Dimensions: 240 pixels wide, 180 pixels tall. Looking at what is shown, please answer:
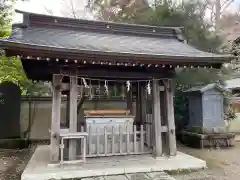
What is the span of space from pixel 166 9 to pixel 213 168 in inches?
268

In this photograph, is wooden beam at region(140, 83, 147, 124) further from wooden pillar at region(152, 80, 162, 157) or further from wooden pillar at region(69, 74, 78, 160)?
wooden pillar at region(69, 74, 78, 160)

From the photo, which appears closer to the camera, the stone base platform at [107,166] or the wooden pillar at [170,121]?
the stone base platform at [107,166]

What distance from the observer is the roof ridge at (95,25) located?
5441 mm

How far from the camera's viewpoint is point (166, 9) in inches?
362

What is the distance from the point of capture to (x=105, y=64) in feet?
15.1

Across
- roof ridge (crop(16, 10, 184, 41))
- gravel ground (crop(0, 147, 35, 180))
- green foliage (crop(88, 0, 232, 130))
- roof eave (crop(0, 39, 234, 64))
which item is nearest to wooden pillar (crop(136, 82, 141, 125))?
roof ridge (crop(16, 10, 184, 41))

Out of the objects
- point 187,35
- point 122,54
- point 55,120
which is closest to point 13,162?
point 55,120

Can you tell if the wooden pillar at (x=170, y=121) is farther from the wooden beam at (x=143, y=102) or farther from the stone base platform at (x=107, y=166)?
the wooden beam at (x=143, y=102)

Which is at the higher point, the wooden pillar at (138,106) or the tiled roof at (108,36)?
the tiled roof at (108,36)

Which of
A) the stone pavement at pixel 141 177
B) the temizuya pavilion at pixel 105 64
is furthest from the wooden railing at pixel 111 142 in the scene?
the stone pavement at pixel 141 177

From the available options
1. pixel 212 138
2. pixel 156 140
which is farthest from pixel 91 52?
pixel 212 138

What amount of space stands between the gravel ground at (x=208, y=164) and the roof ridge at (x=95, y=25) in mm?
3335

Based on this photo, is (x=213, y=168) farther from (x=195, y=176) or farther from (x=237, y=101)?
(x=237, y=101)

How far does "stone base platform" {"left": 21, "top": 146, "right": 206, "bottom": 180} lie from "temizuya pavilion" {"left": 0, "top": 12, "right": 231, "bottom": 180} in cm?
16
